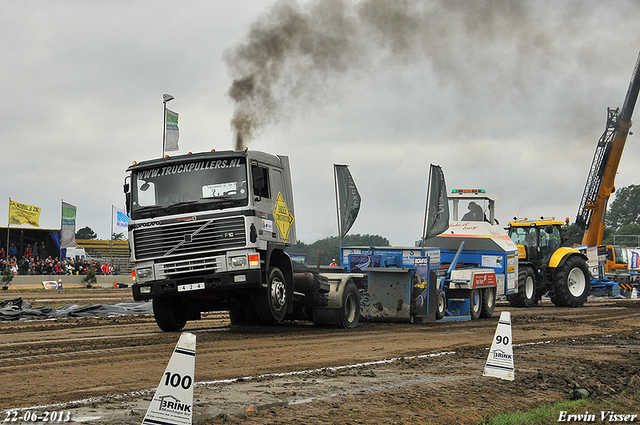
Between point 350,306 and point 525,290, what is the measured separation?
1030cm

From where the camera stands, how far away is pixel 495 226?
2034 cm

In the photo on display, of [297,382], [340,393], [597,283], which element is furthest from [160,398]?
[597,283]

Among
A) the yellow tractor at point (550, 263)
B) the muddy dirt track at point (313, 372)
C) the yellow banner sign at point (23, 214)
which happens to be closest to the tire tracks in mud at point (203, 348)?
the muddy dirt track at point (313, 372)

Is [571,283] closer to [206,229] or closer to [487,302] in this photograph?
[487,302]

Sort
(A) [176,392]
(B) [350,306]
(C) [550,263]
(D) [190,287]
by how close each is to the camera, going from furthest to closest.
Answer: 1. (C) [550,263]
2. (B) [350,306]
3. (D) [190,287]
4. (A) [176,392]

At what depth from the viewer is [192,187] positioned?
39.8 feet

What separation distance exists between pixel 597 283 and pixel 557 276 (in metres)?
4.88

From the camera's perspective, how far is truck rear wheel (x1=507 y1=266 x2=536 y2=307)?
74.2 feet

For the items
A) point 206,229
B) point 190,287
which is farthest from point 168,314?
point 206,229

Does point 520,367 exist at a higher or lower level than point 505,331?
lower

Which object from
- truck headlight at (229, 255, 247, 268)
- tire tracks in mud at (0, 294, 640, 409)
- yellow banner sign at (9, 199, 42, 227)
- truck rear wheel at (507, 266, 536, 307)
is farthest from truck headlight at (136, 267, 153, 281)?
yellow banner sign at (9, 199, 42, 227)

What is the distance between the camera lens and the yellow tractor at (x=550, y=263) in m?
23.7

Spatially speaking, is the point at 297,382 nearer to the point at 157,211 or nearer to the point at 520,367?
the point at 520,367

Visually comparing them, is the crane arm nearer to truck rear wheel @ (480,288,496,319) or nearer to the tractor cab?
the tractor cab
